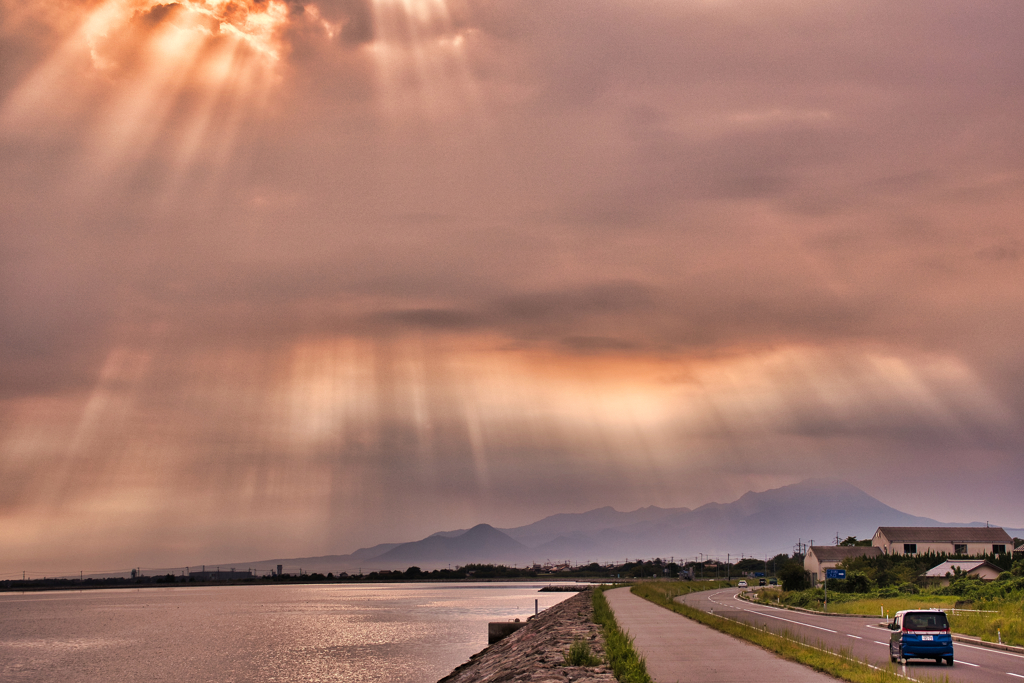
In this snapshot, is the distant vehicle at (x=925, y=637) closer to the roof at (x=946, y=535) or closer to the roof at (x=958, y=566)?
the roof at (x=958, y=566)

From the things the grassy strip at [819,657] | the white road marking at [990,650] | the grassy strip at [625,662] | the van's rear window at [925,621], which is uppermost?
the van's rear window at [925,621]

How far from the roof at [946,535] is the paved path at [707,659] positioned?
103597 mm

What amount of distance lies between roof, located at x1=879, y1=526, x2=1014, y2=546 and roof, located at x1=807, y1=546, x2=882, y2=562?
3.48m

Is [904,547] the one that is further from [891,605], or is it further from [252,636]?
[252,636]

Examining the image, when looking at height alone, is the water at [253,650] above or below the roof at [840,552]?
below

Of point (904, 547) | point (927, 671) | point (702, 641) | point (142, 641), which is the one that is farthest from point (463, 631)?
point (904, 547)

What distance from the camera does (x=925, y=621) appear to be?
27859mm

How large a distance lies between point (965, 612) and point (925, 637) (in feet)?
78.4

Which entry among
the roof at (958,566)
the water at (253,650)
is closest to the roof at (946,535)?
the roof at (958,566)

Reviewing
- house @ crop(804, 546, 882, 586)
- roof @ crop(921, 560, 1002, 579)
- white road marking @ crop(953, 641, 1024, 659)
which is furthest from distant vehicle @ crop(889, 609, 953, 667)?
house @ crop(804, 546, 882, 586)

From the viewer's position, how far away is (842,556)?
132 meters

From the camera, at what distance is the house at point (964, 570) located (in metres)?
88.1

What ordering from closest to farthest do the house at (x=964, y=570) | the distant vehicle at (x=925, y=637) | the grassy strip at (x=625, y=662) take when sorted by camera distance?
1. the grassy strip at (x=625, y=662)
2. the distant vehicle at (x=925, y=637)
3. the house at (x=964, y=570)

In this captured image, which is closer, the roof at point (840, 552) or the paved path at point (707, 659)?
the paved path at point (707, 659)
